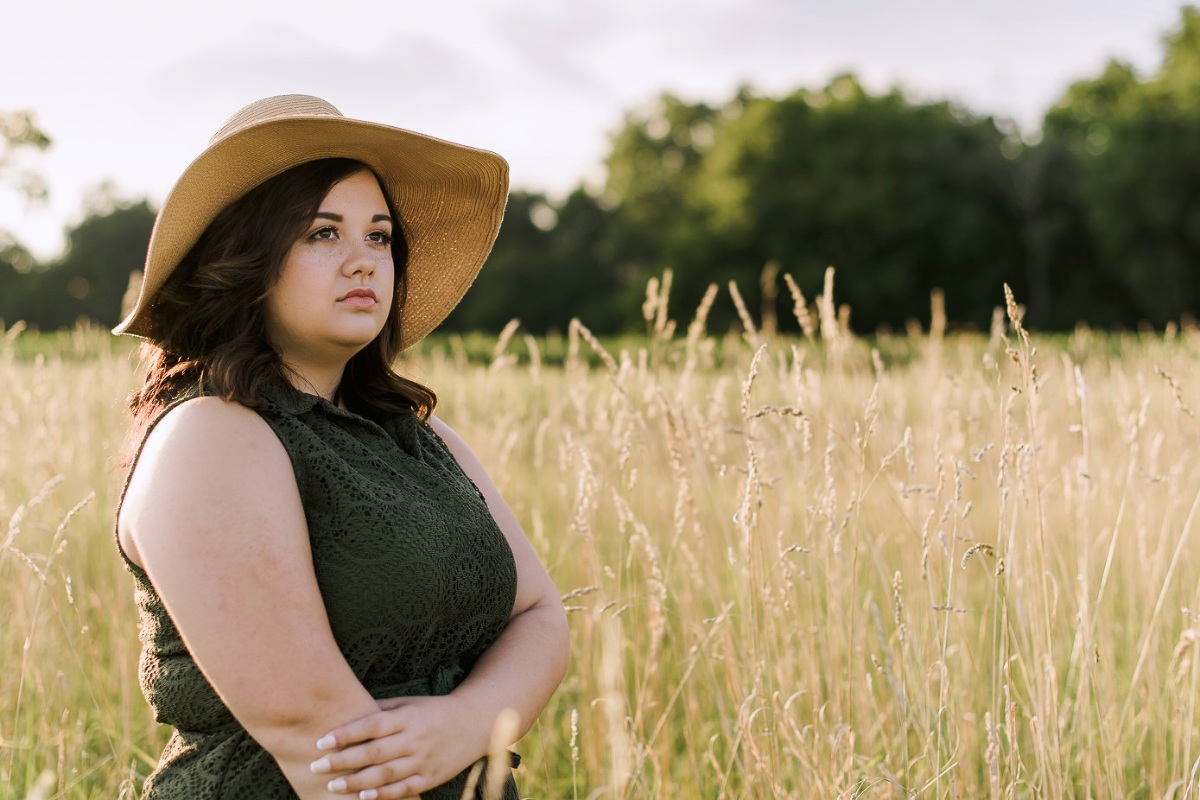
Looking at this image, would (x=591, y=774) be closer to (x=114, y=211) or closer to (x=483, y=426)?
(x=483, y=426)

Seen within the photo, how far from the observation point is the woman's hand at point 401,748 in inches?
46.7

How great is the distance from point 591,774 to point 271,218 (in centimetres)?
167

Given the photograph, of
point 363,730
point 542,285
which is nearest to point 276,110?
point 363,730

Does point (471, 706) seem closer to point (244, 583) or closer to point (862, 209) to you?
point (244, 583)

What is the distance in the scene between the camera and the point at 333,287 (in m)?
1.42

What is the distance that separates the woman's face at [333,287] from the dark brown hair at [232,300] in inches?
0.7

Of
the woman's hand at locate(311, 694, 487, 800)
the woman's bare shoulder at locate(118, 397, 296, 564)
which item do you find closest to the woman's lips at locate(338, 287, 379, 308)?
the woman's bare shoulder at locate(118, 397, 296, 564)

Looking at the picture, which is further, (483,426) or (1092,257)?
(1092,257)

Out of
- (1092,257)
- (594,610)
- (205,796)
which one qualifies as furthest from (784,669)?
(1092,257)

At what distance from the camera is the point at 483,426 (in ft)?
12.7

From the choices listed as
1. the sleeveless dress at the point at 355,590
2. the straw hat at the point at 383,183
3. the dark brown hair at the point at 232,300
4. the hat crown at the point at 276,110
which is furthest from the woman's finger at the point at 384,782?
the hat crown at the point at 276,110

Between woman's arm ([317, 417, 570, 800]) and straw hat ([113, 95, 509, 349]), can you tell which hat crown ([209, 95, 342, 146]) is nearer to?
straw hat ([113, 95, 509, 349])

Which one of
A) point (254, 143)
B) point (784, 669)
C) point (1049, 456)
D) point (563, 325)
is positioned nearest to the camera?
point (254, 143)

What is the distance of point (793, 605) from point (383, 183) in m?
1.20
